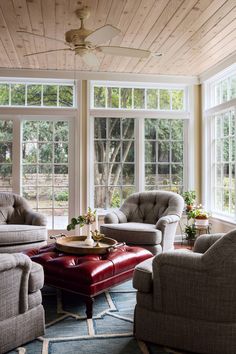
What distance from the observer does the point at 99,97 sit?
6180 millimetres

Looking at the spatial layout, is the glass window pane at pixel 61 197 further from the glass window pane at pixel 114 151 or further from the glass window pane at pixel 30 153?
the glass window pane at pixel 114 151

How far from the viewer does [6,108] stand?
583cm

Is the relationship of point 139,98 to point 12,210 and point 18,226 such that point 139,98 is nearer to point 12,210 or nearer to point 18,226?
point 12,210

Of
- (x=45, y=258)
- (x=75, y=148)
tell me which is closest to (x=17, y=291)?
(x=45, y=258)

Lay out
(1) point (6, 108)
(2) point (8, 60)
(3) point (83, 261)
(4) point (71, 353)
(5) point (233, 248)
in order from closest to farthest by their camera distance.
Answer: (5) point (233, 248) → (4) point (71, 353) → (3) point (83, 261) → (2) point (8, 60) → (1) point (6, 108)

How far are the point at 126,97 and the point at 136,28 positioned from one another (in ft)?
7.18

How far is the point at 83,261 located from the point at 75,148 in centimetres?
303

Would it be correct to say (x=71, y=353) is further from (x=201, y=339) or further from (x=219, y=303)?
(x=219, y=303)

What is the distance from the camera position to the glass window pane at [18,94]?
19.5 ft

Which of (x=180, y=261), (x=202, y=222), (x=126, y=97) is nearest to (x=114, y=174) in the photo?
(x=126, y=97)

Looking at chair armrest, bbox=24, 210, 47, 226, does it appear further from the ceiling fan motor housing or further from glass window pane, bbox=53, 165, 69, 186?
the ceiling fan motor housing

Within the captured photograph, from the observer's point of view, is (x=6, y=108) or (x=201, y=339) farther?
(x=6, y=108)

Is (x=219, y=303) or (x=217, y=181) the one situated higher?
(x=217, y=181)

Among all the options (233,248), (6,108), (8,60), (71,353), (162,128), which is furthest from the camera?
(162,128)
